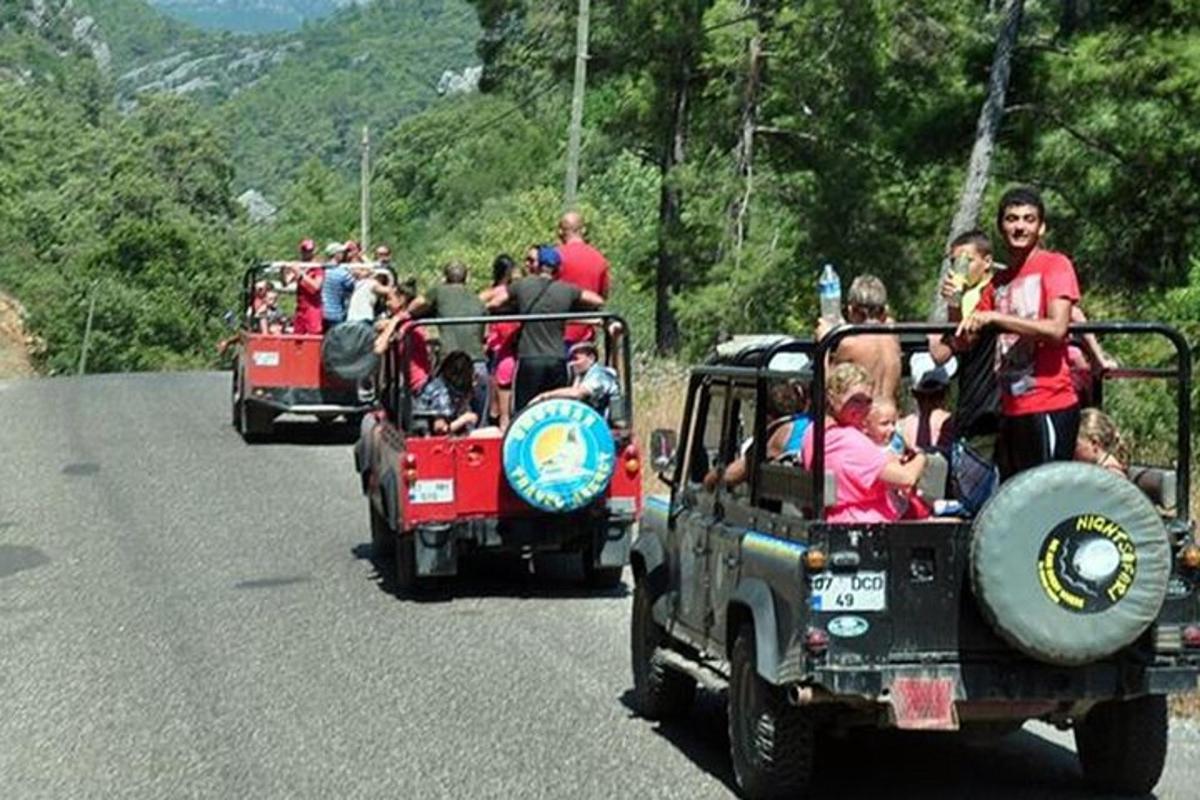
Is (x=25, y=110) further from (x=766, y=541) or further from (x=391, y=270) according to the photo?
(x=766, y=541)

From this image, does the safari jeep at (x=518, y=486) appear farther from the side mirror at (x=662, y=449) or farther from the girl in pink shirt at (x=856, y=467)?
the girl in pink shirt at (x=856, y=467)

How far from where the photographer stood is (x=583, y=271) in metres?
17.1

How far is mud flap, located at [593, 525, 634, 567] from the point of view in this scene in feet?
46.4

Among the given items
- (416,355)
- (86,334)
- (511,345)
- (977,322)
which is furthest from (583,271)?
(86,334)

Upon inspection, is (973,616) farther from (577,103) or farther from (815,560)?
(577,103)

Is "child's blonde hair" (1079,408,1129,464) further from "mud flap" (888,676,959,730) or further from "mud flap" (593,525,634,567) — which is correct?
"mud flap" (593,525,634,567)

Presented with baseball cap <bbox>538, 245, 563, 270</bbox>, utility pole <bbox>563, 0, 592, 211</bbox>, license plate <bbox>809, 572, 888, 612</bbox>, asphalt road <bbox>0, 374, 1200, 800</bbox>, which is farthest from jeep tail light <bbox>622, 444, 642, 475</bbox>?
utility pole <bbox>563, 0, 592, 211</bbox>

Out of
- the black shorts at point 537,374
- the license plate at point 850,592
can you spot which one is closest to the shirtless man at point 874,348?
the license plate at point 850,592

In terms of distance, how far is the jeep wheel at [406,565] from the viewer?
13977 mm

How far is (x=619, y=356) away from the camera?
49.3 ft

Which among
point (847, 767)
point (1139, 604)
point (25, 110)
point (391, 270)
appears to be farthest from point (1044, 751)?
point (25, 110)

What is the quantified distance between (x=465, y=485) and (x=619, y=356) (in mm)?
1721

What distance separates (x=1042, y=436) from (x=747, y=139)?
3212cm

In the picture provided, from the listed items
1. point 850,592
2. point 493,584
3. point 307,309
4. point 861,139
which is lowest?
point 493,584
